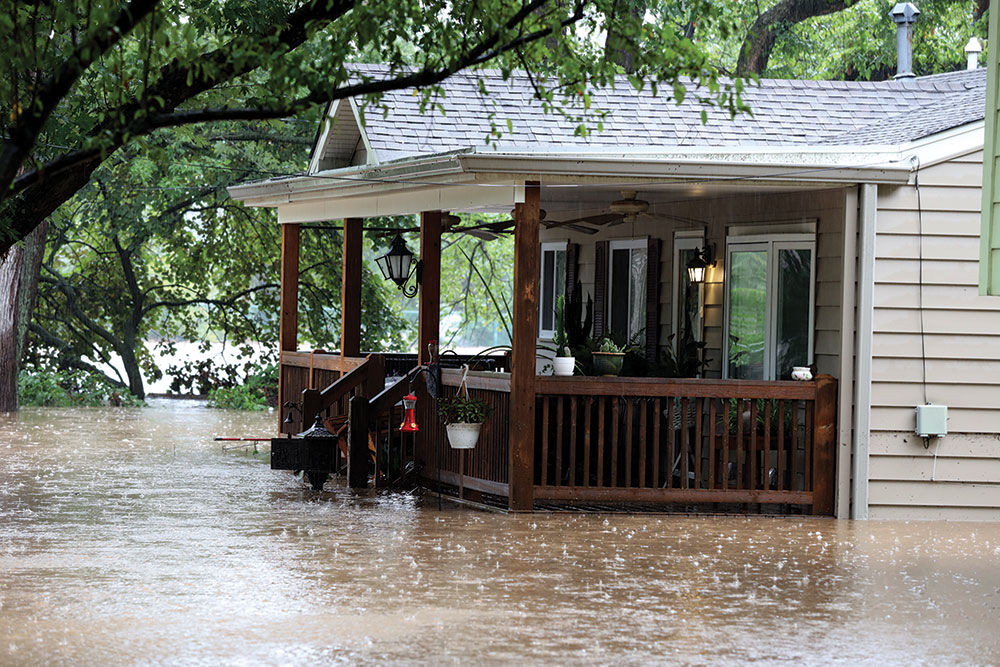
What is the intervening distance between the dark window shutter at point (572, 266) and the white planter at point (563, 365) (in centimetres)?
519

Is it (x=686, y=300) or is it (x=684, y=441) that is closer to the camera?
(x=684, y=441)

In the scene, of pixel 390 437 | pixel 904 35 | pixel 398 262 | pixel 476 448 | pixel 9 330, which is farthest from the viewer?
pixel 9 330

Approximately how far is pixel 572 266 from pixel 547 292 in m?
1.05

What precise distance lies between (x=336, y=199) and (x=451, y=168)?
12.4 ft

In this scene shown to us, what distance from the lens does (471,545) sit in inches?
380

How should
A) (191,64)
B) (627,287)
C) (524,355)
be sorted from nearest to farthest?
1. (191,64)
2. (524,355)
3. (627,287)

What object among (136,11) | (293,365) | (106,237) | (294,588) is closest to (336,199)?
(293,365)

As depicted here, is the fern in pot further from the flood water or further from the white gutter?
the white gutter

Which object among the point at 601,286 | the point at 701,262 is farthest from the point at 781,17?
the point at 701,262

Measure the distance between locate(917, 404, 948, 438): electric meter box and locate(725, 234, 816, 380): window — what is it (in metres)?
1.14

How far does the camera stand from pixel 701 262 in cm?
1381

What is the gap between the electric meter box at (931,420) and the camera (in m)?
11.5

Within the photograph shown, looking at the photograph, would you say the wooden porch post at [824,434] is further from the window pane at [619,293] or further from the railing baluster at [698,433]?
the window pane at [619,293]

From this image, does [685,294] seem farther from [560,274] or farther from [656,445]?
[560,274]
